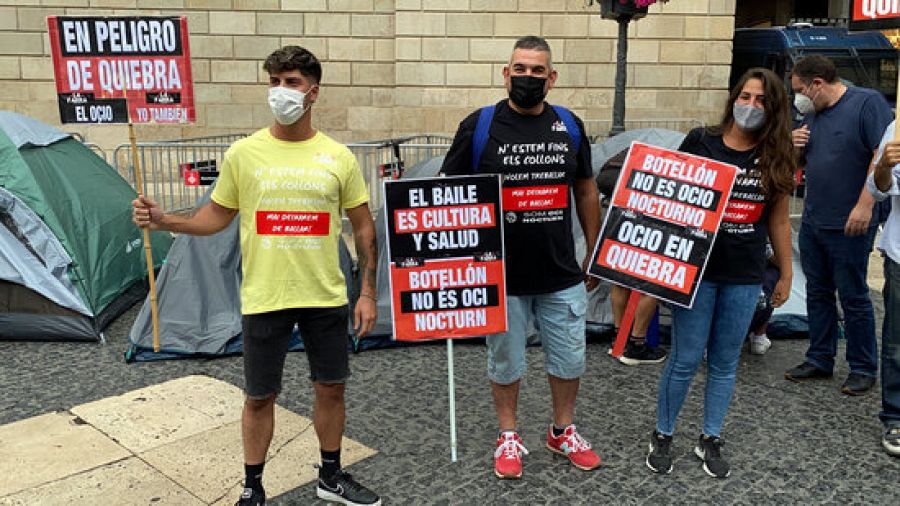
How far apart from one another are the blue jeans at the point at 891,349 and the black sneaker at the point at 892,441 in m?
0.03

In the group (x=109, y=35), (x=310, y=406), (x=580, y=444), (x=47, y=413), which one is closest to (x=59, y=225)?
(x=109, y=35)

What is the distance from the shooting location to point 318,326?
3293 mm

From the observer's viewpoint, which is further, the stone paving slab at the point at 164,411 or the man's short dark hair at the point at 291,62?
the stone paving slab at the point at 164,411

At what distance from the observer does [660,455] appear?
3.92 metres

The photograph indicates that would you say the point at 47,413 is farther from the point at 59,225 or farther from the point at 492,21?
the point at 492,21

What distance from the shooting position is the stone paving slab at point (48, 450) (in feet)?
12.7

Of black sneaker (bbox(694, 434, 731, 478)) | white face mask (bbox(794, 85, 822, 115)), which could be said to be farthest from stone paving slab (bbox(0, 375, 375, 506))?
white face mask (bbox(794, 85, 822, 115))

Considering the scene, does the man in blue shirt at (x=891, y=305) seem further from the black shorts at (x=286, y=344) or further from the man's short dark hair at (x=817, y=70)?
the black shorts at (x=286, y=344)

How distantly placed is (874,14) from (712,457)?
2459 mm

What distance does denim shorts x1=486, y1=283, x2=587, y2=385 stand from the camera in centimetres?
374

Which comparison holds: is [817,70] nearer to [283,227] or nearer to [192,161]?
[283,227]

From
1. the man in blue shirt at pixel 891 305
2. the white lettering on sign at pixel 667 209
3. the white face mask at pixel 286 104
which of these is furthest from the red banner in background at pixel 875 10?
the white face mask at pixel 286 104

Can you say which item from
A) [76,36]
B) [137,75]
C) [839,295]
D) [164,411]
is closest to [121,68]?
[137,75]

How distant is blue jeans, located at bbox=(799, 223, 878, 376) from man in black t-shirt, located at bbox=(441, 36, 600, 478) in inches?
73.6
